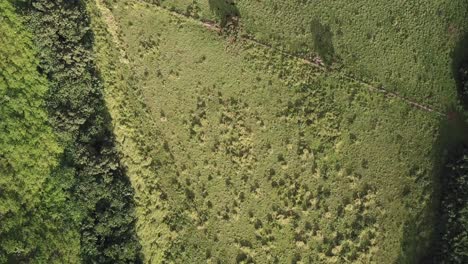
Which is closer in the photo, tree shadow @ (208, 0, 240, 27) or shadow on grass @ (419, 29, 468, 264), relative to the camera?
shadow on grass @ (419, 29, 468, 264)

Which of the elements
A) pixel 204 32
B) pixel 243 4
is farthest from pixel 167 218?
pixel 243 4

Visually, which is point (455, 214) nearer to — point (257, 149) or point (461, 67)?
point (461, 67)

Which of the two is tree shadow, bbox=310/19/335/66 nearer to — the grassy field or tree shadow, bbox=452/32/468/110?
the grassy field

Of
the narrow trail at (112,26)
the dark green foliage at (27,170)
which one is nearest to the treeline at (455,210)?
the narrow trail at (112,26)

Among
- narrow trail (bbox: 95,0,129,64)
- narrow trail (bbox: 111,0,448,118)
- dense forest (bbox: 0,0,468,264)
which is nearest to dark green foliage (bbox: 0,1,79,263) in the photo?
dense forest (bbox: 0,0,468,264)

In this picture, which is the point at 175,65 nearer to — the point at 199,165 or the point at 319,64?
the point at 199,165
